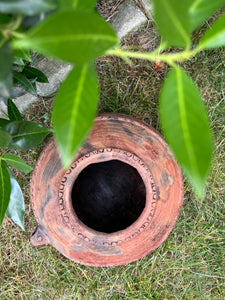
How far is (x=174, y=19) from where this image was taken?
0.42 m

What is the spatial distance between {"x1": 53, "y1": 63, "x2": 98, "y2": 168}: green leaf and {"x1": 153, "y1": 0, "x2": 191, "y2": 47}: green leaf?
0.11m

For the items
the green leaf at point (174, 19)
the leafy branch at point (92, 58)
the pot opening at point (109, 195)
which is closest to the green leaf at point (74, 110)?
the leafy branch at point (92, 58)

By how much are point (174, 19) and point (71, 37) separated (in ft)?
0.42

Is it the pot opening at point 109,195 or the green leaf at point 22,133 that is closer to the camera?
the green leaf at point 22,133

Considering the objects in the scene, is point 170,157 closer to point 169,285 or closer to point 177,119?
point 177,119

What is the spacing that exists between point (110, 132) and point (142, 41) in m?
0.61

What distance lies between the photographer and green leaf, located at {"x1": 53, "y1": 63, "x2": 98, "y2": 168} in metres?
0.41

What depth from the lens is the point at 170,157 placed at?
3.52ft

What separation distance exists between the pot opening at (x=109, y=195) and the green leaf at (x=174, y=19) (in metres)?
0.87

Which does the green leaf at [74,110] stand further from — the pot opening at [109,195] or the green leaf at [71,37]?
the pot opening at [109,195]

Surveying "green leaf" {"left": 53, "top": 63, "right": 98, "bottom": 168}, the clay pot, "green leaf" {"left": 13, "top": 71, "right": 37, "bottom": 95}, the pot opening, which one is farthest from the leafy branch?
the pot opening

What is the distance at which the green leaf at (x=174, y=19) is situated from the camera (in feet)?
1.33

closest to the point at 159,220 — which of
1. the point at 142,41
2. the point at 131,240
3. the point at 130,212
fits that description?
the point at 131,240

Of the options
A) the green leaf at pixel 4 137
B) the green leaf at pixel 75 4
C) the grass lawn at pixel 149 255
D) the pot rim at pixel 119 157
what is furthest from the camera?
the grass lawn at pixel 149 255
